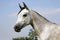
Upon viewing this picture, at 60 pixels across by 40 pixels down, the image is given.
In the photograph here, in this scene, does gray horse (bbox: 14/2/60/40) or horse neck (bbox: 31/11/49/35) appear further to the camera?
horse neck (bbox: 31/11/49/35)

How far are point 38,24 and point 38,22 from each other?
0.38 ft

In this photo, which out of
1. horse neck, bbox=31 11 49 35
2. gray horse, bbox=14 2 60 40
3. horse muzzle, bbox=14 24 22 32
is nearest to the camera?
gray horse, bbox=14 2 60 40

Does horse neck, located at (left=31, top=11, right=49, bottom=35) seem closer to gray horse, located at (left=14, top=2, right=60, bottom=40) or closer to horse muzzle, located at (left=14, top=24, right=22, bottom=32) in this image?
gray horse, located at (left=14, top=2, right=60, bottom=40)

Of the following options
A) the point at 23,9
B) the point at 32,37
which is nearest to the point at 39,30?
the point at 23,9

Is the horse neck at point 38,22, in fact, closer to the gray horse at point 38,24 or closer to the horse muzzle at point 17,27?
the gray horse at point 38,24

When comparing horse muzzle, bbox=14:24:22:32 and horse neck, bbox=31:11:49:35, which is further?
horse neck, bbox=31:11:49:35

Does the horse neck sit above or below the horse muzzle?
above

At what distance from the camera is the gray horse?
1441 cm

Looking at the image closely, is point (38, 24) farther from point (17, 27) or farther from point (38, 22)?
point (17, 27)

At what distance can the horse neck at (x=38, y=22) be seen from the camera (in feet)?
48.8

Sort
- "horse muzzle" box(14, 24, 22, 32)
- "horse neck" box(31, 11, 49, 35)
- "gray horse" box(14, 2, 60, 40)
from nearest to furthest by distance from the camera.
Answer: "gray horse" box(14, 2, 60, 40)
"horse muzzle" box(14, 24, 22, 32)
"horse neck" box(31, 11, 49, 35)

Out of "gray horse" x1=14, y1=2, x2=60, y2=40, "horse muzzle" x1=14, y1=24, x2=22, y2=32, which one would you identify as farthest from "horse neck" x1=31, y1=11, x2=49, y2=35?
"horse muzzle" x1=14, y1=24, x2=22, y2=32

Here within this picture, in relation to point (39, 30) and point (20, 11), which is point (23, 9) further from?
point (39, 30)

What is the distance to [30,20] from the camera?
49.5 ft
